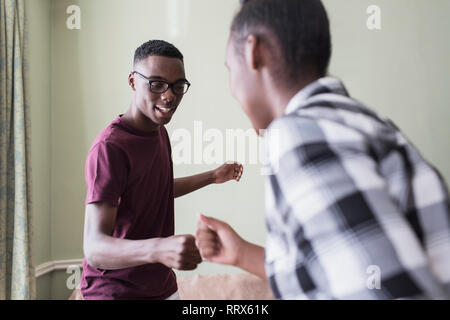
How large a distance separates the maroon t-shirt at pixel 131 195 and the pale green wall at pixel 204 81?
2.50 feet

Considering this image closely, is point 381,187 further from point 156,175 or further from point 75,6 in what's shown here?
point 75,6

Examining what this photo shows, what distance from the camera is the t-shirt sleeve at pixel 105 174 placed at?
0.70 m

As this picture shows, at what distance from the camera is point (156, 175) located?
87 centimetres

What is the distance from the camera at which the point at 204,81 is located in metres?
1.73

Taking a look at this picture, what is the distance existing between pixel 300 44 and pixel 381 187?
0.24 metres

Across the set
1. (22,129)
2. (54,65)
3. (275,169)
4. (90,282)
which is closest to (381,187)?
(275,169)

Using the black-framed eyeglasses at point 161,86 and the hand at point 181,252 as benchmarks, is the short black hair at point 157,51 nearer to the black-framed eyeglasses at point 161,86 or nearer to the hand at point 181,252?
the black-framed eyeglasses at point 161,86

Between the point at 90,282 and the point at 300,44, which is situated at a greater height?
the point at 300,44

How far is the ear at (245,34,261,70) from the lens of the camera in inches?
18.2

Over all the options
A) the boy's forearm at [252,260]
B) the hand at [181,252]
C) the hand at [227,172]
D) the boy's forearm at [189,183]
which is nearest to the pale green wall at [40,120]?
the boy's forearm at [189,183]

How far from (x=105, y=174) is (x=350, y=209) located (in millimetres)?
528

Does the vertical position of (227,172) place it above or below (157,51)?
below

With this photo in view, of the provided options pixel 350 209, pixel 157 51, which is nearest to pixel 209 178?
pixel 157 51

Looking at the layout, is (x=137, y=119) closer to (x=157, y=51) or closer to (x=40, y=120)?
(x=157, y=51)
